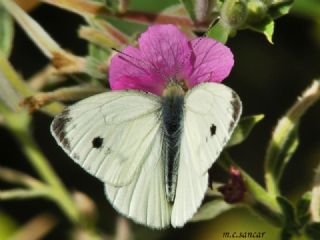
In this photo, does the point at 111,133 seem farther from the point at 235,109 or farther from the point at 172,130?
the point at 235,109

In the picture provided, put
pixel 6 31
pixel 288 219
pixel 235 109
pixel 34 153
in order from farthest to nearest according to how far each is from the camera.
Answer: pixel 34 153 → pixel 6 31 → pixel 288 219 → pixel 235 109

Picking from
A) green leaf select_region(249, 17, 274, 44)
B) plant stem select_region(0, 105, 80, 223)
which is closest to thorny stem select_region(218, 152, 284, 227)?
green leaf select_region(249, 17, 274, 44)

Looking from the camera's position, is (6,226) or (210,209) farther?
(6,226)

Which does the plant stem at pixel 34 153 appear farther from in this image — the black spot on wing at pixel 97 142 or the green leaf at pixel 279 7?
the green leaf at pixel 279 7

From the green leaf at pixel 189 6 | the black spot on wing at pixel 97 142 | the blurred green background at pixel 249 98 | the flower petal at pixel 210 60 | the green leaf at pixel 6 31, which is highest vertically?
the green leaf at pixel 189 6

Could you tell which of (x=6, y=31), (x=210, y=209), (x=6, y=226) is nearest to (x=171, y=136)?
(x=210, y=209)

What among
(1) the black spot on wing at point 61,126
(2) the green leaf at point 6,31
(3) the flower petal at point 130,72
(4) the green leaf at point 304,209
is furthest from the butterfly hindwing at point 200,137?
(2) the green leaf at point 6,31
